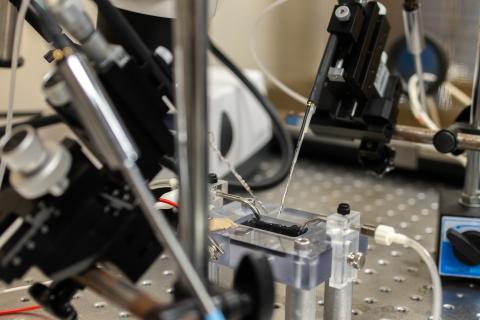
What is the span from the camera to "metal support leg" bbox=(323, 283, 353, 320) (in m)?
0.55

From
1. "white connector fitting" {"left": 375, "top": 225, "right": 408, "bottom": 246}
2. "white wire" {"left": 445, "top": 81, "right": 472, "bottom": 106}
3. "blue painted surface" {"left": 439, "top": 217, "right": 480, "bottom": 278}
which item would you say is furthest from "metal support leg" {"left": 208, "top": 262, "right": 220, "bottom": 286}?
"white wire" {"left": 445, "top": 81, "right": 472, "bottom": 106}

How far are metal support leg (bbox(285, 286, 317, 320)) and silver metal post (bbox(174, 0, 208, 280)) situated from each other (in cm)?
17

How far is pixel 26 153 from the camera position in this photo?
356 millimetres

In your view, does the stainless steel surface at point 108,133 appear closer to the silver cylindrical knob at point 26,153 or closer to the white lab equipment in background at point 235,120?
the silver cylindrical knob at point 26,153

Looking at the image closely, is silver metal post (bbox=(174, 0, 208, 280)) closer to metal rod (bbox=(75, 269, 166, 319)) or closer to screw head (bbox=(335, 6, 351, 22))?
metal rod (bbox=(75, 269, 166, 319))

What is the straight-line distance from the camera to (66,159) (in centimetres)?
38

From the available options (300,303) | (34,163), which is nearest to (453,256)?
(300,303)

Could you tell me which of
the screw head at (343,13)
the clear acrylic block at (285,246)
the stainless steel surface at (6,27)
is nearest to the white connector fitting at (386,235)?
the clear acrylic block at (285,246)

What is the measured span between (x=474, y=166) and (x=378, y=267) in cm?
17

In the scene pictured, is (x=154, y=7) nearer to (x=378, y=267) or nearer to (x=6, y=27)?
(x=6, y=27)

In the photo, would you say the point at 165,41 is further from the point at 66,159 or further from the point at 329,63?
the point at 66,159

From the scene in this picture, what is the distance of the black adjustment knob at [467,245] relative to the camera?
0.66m

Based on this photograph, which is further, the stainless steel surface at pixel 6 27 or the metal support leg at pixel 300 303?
the stainless steel surface at pixel 6 27

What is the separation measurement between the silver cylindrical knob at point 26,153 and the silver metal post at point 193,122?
0.28 ft
